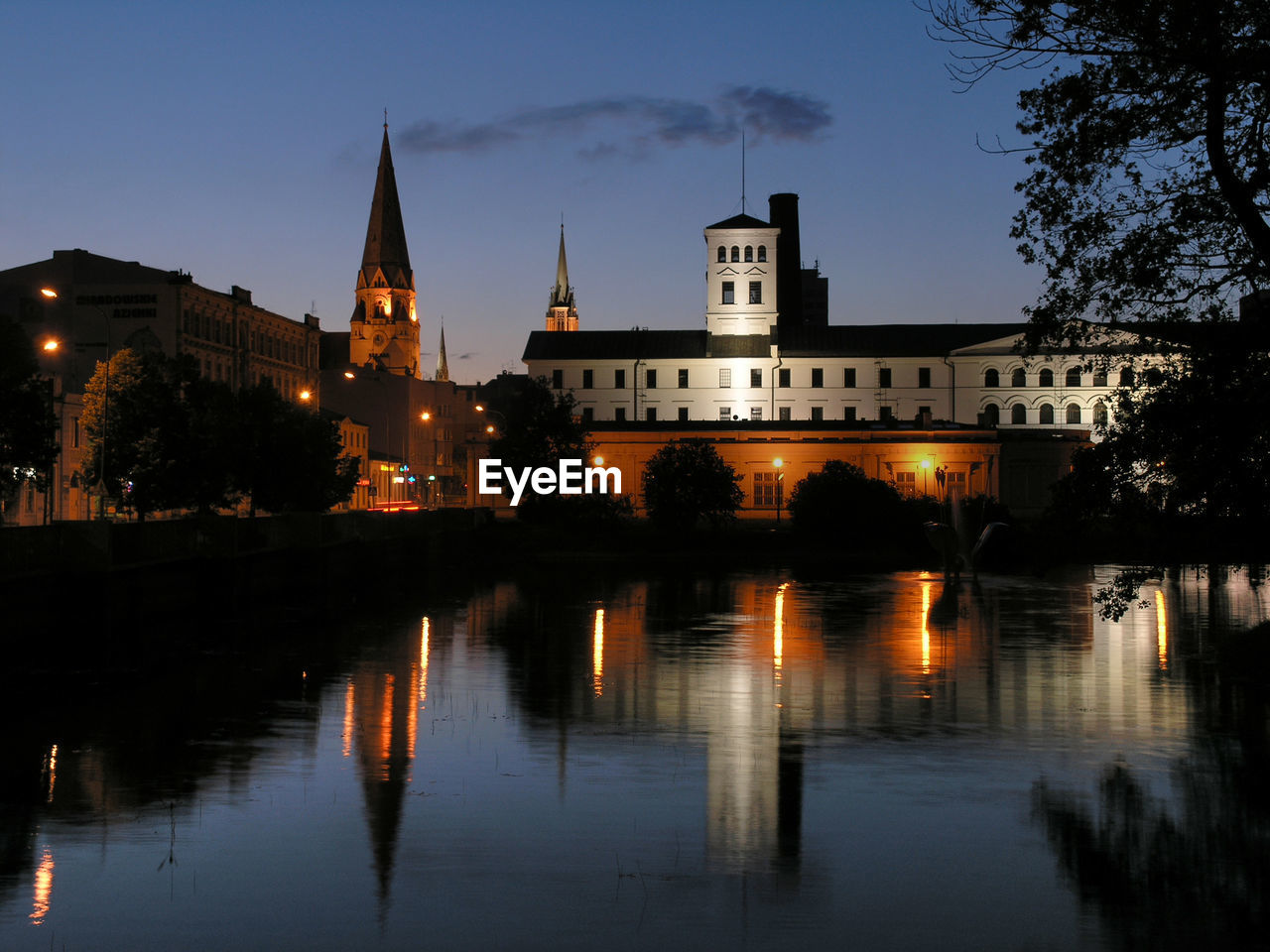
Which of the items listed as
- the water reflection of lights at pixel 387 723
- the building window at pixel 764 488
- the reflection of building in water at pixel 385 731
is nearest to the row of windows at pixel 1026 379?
the building window at pixel 764 488

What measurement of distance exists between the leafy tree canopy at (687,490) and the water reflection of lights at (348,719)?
54.6 m

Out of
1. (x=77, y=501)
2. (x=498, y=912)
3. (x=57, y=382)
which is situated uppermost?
(x=57, y=382)

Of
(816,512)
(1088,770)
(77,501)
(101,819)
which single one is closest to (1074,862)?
(1088,770)

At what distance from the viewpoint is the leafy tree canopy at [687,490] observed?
257 feet

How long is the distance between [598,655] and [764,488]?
265 ft

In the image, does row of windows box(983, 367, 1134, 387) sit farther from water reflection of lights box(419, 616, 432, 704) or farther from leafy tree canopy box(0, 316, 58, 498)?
water reflection of lights box(419, 616, 432, 704)

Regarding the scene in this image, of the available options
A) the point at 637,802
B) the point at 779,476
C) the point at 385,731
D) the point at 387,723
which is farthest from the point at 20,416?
the point at 779,476

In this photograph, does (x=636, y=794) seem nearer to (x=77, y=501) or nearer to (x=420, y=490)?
(x=77, y=501)

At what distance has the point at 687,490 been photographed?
78625 mm

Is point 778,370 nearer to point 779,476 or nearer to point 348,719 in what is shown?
point 779,476

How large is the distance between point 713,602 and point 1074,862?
30529 mm

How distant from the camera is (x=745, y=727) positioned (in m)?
19.5

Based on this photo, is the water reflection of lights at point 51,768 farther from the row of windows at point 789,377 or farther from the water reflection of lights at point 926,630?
the row of windows at point 789,377

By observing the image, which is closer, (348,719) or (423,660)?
(348,719)
